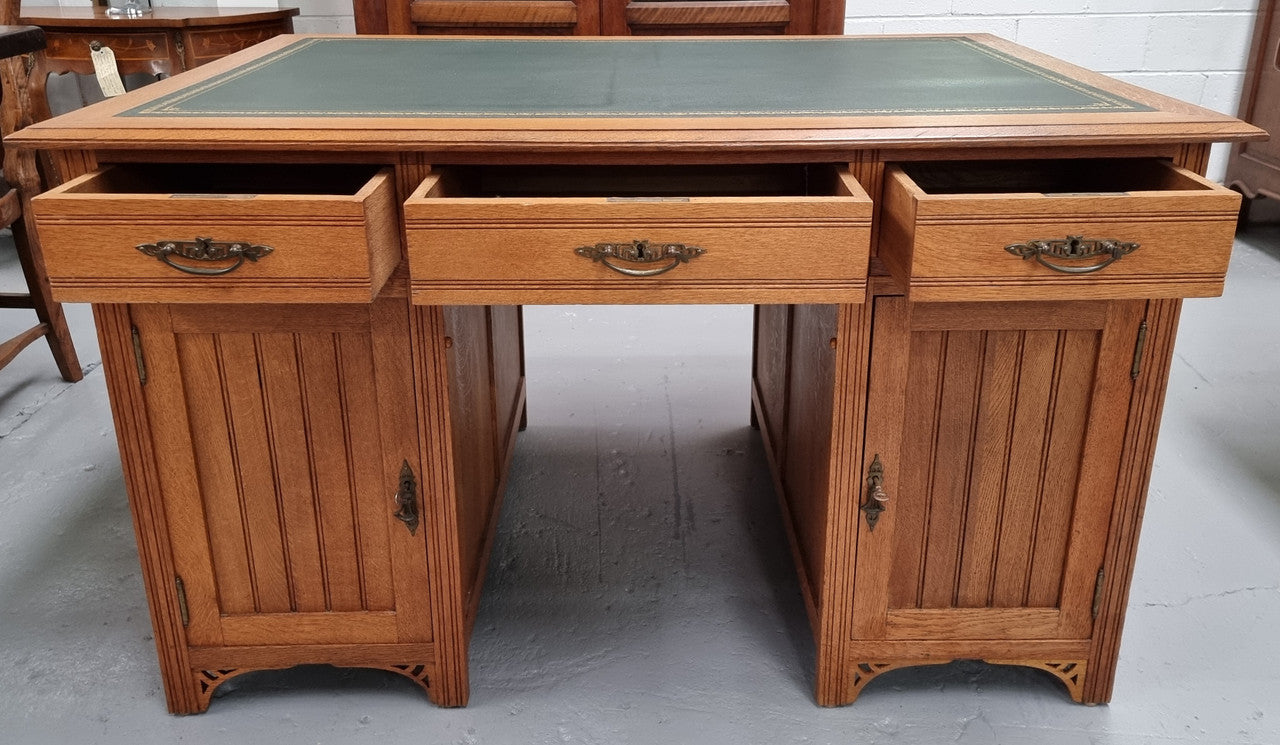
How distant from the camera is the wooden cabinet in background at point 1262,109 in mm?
3588

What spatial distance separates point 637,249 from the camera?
115 centimetres

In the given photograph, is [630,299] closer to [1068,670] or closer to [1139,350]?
[1139,350]

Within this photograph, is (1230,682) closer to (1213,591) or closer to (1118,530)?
(1213,591)

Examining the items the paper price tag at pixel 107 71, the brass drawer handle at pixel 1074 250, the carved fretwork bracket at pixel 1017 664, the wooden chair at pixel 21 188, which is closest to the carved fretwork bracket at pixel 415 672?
the carved fretwork bracket at pixel 1017 664

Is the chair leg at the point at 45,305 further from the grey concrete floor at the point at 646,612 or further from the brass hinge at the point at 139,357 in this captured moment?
the brass hinge at the point at 139,357

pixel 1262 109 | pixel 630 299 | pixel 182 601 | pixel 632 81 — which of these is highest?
pixel 632 81

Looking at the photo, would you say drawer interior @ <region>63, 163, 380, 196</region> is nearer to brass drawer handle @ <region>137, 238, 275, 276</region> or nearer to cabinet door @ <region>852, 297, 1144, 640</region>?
brass drawer handle @ <region>137, 238, 275, 276</region>

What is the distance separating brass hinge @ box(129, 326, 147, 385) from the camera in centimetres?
132

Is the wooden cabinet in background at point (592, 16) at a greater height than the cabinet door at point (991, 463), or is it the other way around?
the wooden cabinet in background at point (592, 16)

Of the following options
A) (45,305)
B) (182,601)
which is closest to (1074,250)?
(182,601)

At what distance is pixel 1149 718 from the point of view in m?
1.52

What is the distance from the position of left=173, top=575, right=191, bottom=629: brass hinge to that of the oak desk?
10 millimetres

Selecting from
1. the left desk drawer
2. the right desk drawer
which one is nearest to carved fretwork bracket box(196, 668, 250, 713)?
the left desk drawer

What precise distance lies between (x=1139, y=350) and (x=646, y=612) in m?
0.93
